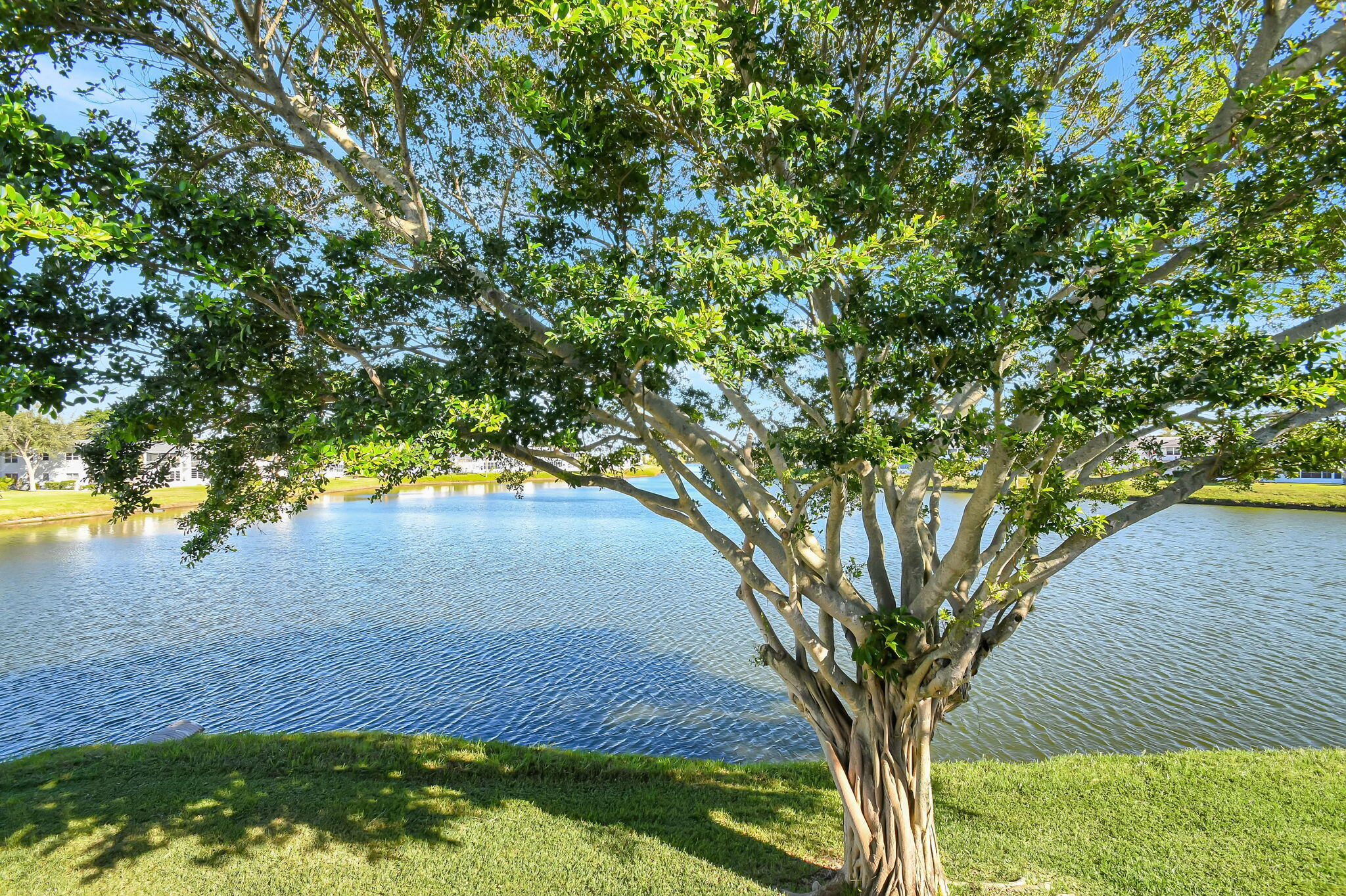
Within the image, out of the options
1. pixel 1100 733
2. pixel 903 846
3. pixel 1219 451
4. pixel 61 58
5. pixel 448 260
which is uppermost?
pixel 61 58

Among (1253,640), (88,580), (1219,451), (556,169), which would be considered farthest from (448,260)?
(88,580)

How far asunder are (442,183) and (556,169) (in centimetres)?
155

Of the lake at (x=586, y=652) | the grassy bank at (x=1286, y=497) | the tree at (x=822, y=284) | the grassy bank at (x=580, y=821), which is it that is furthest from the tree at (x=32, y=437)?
the grassy bank at (x=1286, y=497)

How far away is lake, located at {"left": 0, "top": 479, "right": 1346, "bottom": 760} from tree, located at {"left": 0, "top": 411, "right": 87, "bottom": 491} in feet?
131

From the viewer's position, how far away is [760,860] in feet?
23.9

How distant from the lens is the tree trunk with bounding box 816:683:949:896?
616 cm

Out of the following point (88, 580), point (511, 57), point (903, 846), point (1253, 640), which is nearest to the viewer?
point (903, 846)

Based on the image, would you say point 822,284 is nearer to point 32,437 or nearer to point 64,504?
point 64,504

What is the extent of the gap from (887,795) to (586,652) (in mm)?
10030

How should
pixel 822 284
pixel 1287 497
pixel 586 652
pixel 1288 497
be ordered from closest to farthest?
pixel 822 284 < pixel 586 652 < pixel 1287 497 < pixel 1288 497

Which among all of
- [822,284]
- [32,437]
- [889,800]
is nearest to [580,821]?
[889,800]

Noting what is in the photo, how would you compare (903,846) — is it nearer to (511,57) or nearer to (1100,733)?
(1100,733)

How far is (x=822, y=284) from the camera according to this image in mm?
5672

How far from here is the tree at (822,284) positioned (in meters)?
4.43
